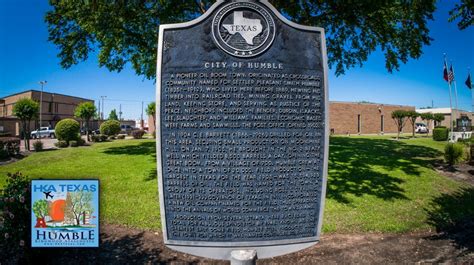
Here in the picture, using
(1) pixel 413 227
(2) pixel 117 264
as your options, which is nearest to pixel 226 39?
(2) pixel 117 264

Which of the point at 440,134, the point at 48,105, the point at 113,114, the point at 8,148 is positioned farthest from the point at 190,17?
the point at 113,114

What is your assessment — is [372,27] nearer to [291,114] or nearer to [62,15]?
[291,114]

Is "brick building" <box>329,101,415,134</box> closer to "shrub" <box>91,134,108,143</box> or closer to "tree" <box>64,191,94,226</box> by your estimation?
"shrub" <box>91,134,108,143</box>

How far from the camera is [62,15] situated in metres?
15.1

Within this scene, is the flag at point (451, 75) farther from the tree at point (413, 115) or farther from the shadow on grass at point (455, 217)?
the shadow on grass at point (455, 217)

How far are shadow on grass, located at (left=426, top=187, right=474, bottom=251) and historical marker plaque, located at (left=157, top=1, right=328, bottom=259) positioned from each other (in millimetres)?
4724

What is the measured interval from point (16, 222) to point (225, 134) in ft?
11.8

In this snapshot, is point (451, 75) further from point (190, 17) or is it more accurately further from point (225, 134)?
point (225, 134)

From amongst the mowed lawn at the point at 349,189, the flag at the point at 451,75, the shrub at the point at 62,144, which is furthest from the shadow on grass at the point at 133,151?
the flag at the point at 451,75

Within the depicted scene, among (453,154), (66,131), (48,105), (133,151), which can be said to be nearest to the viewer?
(453,154)

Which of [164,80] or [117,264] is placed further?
[117,264]

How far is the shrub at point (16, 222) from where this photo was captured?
439 centimetres

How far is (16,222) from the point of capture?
446 cm

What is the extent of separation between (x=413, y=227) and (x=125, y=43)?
15.3 metres
